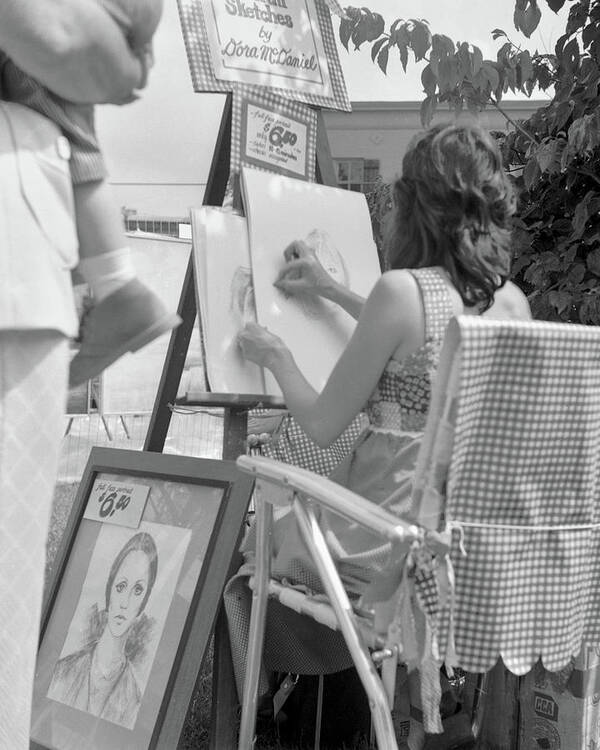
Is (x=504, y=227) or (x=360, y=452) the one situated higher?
(x=504, y=227)

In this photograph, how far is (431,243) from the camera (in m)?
1.71

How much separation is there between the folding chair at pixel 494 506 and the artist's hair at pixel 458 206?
45 centimetres

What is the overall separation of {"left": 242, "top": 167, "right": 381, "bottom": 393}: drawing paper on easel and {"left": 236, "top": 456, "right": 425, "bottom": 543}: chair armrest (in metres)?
0.65

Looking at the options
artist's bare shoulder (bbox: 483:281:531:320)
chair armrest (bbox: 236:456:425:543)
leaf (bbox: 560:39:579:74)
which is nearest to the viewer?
chair armrest (bbox: 236:456:425:543)

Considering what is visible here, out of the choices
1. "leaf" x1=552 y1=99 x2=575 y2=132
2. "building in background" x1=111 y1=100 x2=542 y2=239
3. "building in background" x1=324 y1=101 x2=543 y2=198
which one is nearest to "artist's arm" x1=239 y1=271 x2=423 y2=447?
"leaf" x1=552 y1=99 x2=575 y2=132

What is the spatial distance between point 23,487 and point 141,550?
40.1 inches

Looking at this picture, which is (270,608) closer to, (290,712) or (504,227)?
(290,712)

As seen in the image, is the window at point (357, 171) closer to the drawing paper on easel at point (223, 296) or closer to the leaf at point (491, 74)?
the leaf at point (491, 74)

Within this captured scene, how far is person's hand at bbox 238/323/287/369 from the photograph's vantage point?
196 cm

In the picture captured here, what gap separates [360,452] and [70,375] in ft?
2.37

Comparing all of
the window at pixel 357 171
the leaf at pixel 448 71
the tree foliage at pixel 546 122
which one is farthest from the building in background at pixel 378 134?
the leaf at pixel 448 71

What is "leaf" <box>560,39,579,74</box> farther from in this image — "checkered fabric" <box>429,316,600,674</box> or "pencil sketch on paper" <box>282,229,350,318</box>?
"checkered fabric" <box>429,316,600,674</box>

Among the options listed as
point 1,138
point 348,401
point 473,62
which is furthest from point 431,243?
point 473,62

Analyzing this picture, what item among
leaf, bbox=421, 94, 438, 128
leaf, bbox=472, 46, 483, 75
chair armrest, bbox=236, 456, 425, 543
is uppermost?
leaf, bbox=472, 46, 483, 75
